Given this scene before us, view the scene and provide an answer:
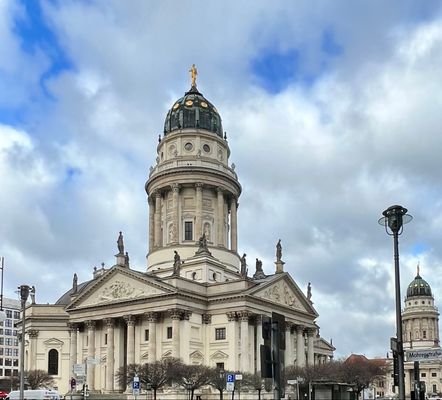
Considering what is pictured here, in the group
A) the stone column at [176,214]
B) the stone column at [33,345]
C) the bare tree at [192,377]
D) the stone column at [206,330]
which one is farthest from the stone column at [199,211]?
the stone column at [33,345]

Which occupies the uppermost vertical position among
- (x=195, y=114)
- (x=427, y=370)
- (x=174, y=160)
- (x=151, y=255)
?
(x=195, y=114)

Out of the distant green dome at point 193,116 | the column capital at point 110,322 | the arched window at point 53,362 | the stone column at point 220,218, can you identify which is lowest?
the arched window at point 53,362

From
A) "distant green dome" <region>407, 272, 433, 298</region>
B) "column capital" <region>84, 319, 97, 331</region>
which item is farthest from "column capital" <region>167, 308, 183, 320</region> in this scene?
"distant green dome" <region>407, 272, 433, 298</region>

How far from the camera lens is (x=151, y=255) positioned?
8756 cm

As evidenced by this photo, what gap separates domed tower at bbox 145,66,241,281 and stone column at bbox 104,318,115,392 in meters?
8.79

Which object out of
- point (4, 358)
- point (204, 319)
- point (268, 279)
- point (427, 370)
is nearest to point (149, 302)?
point (204, 319)

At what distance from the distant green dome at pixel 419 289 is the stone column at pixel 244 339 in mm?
127973

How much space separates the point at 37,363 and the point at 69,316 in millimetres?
8719

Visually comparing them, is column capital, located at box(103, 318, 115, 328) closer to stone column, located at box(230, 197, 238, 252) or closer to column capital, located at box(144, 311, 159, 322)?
column capital, located at box(144, 311, 159, 322)

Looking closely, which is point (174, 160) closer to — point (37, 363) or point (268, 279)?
point (268, 279)

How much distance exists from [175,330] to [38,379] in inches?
701

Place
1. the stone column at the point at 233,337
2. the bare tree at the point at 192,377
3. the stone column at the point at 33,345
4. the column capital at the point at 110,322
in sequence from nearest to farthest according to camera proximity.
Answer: the bare tree at the point at 192,377
the stone column at the point at 233,337
the column capital at the point at 110,322
the stone column at the point at 33,345

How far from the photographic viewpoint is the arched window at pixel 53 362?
86.7 metres

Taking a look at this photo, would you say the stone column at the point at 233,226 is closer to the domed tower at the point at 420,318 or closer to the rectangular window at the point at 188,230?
the rectangular window at the point at 188,230
